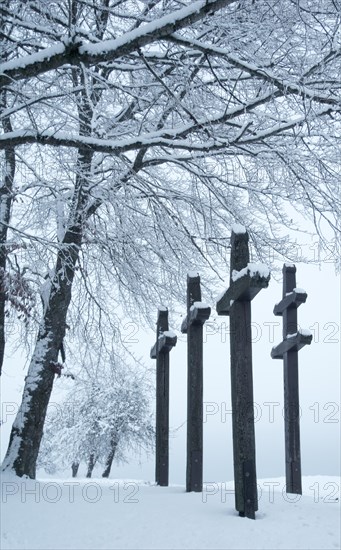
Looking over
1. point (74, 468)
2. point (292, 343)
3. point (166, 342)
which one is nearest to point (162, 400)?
point (166, 342)

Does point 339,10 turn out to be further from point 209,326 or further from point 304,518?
point 209,326

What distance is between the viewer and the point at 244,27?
585 centimetres

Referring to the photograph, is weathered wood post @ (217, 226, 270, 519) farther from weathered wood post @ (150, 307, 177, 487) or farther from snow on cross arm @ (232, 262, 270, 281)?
weathered wood post @ (150, 307, 177, 487)

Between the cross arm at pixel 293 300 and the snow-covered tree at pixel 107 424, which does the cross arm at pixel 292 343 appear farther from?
the snow-covered tree at pixel 107 424

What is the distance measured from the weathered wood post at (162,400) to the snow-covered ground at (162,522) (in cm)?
156

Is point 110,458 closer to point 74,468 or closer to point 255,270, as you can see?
point 74,468

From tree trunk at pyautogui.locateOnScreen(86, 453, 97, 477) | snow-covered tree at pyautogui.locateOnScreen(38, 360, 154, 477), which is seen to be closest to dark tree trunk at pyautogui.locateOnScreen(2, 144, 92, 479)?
snow-covered tree at pyautogui.locateOnScreen(38, 360, 154, 477)

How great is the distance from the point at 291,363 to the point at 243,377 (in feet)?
8.77

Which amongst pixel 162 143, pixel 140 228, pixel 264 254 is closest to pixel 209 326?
pixel 264 254

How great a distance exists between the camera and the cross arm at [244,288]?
5004mm

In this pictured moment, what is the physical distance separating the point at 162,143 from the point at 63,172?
2.72m

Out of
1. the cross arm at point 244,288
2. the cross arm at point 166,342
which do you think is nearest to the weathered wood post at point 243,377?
the cross arm at point 244,288

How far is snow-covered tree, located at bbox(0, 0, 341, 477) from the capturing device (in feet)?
17.6

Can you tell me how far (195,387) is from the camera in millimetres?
6855
